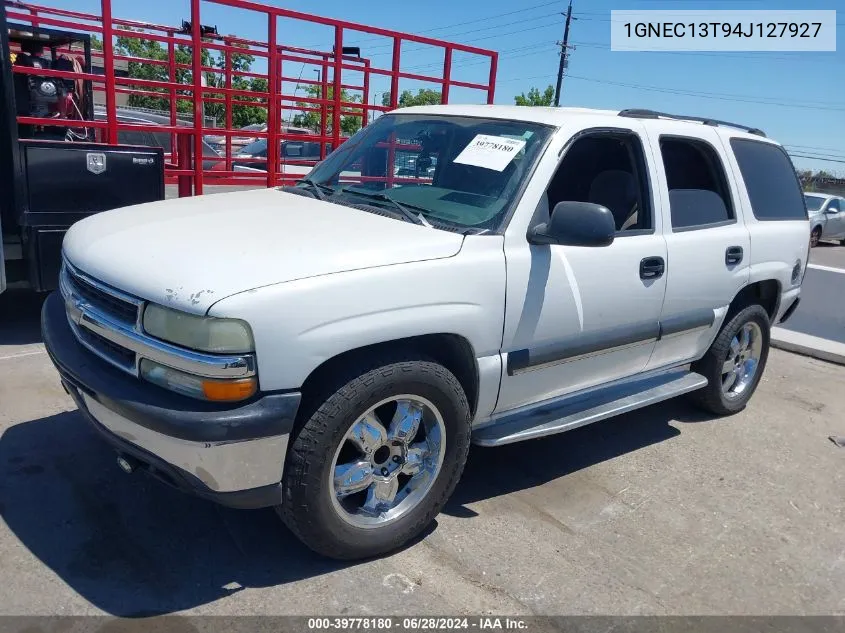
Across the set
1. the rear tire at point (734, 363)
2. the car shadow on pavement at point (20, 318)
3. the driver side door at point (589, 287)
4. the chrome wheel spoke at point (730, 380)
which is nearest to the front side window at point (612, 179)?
the driver side door at point (589, 287)

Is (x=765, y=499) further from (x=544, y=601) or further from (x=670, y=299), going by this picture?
(x=544, y=601)

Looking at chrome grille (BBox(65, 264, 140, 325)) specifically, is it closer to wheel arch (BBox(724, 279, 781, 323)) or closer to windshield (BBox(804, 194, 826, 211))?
wheel arch (BBox(724, 279, 781, 323))

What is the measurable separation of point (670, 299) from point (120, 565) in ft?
9.99

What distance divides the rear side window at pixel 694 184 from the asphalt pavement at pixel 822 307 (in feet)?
13.8

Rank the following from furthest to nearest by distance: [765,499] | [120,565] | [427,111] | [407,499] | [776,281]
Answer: [776,281] < [427,111] < [765,499] < [407,499] < [120,565]

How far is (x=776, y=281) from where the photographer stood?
16.8 feet

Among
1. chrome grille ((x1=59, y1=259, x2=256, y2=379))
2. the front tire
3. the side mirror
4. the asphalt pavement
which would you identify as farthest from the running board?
the asphalt pavement

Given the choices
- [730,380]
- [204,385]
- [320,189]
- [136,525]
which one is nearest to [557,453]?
[730,380]

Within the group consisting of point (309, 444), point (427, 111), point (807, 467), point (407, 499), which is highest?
point (427, 111)

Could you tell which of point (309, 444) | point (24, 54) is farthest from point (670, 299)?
point (24, 54)

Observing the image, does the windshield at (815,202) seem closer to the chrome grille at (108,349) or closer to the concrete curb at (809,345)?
the concrete curb at (809,345)

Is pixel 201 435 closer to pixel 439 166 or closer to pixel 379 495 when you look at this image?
pixel 379 495

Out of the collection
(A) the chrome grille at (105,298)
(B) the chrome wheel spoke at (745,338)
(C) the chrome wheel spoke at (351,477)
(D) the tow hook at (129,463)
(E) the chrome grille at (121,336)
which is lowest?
(C) the chrome wheel spoke at (351,477)

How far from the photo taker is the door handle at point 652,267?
3902 millimetres
